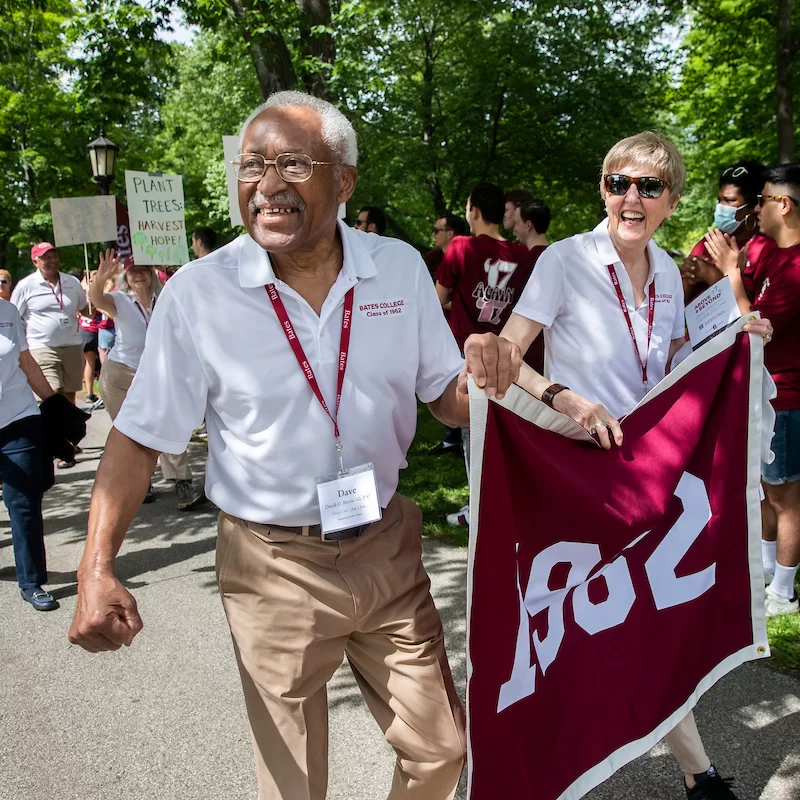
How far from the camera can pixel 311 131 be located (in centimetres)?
240

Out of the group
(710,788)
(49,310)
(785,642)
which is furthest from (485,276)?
(49,310)

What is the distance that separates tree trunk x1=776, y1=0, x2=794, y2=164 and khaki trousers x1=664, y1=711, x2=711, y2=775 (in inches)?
502

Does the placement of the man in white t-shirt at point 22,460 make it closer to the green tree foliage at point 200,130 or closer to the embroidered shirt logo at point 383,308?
the embroidered shirt logo at point 383,308

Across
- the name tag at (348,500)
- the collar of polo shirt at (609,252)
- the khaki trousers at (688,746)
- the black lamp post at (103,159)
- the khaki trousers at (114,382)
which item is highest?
the black lamp post at (103,159)

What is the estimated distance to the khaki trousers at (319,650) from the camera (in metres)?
2.40

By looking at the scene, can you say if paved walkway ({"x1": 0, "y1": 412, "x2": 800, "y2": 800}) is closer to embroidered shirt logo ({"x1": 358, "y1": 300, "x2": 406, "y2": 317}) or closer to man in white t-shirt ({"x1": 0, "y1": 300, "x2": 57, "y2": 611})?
man in white t-shirt ({"x1": 0, "y1": 300, "x2": 57, "y2": 611})

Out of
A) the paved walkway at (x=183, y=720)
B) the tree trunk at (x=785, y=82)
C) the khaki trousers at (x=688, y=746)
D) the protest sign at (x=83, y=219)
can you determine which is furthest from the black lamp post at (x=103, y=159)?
the khaki trousers at (x=688, y=746)

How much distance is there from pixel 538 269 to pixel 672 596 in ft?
4.01

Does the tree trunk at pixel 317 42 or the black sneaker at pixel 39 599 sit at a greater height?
the tree trunk at pixel 317 42

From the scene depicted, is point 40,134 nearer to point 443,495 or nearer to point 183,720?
point 443,495

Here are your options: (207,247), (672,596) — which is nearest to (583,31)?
(207,247)

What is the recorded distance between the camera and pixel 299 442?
2373 millimetres

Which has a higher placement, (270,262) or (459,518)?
(270,262)

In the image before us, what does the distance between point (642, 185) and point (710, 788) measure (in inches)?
83.3
